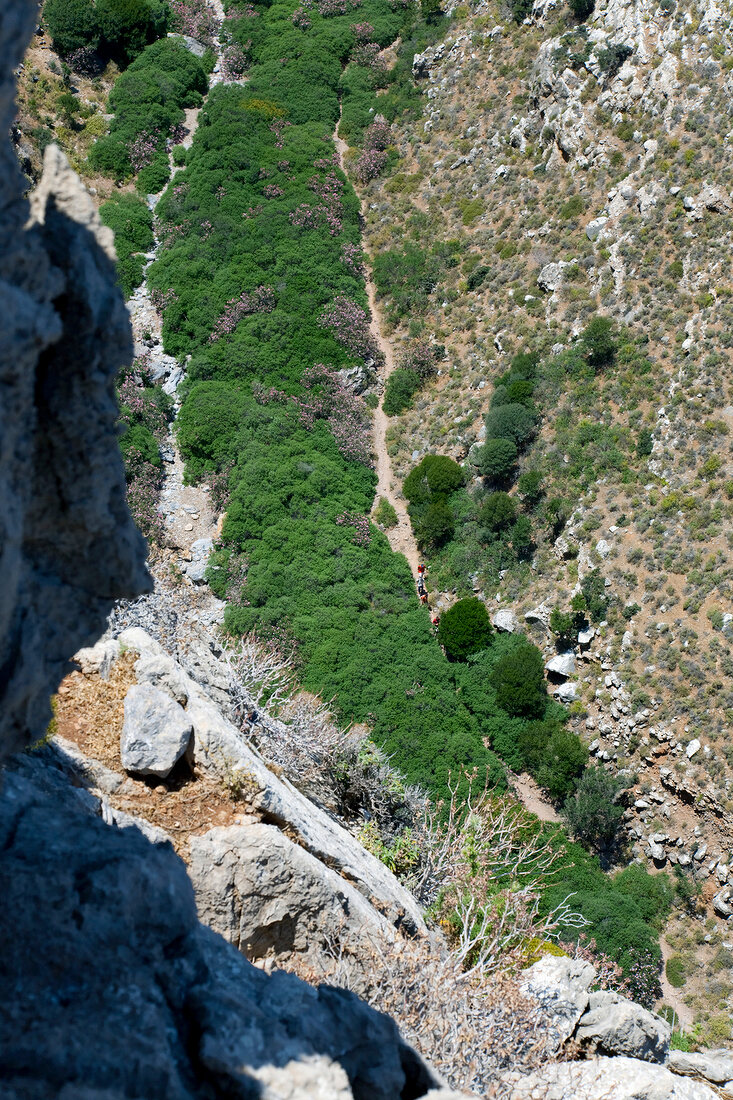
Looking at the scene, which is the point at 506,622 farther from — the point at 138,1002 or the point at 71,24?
the point at 71,24

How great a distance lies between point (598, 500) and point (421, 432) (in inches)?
353

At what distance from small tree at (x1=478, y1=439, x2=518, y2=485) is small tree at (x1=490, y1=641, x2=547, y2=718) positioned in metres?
7.64

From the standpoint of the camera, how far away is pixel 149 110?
138 feet

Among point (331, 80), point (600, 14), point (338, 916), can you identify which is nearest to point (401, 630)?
point (338, 916)

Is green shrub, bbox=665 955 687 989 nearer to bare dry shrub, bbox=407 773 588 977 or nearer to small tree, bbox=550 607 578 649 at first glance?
small tree, bbox=550 607 578 649

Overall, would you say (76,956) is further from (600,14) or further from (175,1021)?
(600,14)

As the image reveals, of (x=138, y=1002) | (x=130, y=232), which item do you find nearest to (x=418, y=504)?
(x=130, y=232)

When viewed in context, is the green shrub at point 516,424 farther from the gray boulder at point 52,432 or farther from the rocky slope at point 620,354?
the gray boulder at point 52,432

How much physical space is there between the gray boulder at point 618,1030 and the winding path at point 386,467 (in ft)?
67.1

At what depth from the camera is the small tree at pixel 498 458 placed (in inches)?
1267

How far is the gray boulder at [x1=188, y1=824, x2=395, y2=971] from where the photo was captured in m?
10.6

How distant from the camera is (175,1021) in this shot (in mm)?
6352

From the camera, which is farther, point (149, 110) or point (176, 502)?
point (149, 110)

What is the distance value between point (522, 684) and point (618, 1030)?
50.6ft
